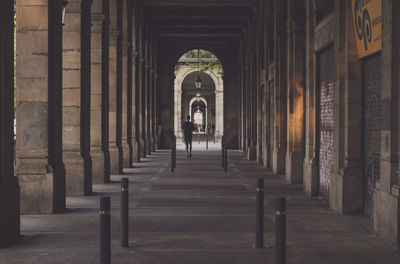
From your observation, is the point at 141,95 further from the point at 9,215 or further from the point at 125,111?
the point at 9,215

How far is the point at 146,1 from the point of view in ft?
82.1

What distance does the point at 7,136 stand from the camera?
7414mm

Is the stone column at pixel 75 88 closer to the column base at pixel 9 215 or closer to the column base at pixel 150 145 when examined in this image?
the column base at pixel 9 215

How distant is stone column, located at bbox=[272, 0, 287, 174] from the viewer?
55.0ft

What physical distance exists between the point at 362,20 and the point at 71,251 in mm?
5816

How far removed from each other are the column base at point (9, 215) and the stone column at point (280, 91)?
10.5 metres

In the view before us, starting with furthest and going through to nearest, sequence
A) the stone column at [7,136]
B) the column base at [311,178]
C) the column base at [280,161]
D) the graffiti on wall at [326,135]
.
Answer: the column base at [280,161], the column base at [311,178], the graffiti on wall at [326,135], the stone column at [7,136]

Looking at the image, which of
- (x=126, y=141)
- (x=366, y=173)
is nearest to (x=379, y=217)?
(x=366, y=173)

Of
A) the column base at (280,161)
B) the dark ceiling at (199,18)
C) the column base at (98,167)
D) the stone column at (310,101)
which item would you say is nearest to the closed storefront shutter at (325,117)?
the stone column at (310,101)

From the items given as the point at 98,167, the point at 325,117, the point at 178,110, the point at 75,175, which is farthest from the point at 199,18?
the point at 178,110

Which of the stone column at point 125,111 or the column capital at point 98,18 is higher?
the column capital at point 98,18

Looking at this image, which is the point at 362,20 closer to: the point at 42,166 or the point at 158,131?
the point at 42,166

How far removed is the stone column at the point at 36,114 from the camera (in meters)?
9.52

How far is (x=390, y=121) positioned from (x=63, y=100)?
24.1 feet
